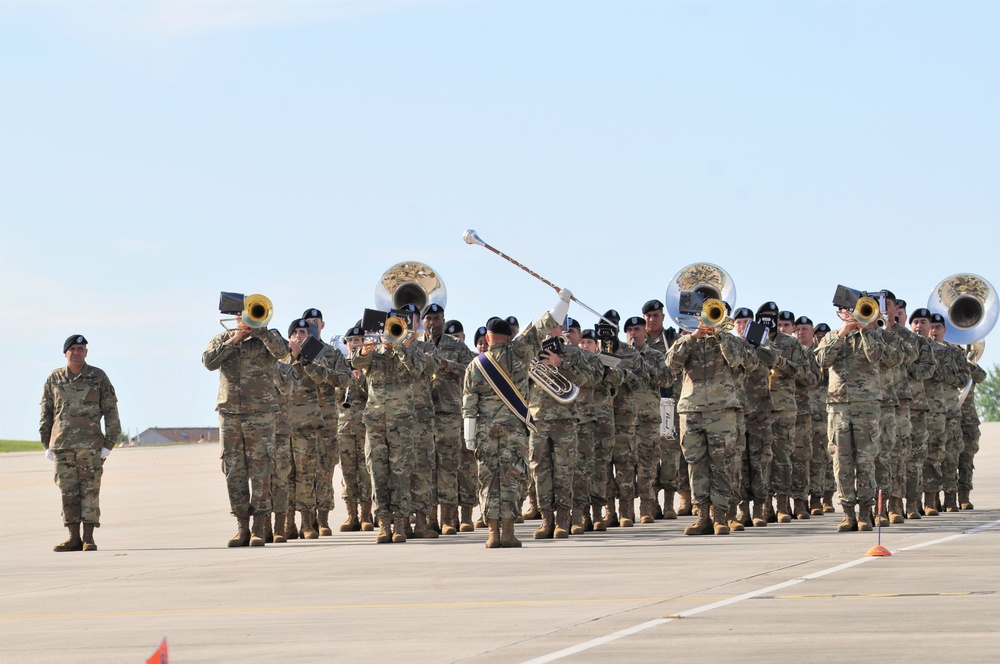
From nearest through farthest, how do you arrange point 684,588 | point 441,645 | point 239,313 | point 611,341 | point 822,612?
point 441,645 → point 822,612 → point 684,588 → point 239,313 → point 611,341

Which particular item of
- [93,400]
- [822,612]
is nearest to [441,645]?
[822,612]

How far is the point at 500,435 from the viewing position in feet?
52.3

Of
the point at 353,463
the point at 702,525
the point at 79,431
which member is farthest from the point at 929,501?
the point at 79,431

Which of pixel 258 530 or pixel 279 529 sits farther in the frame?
pixel 279 529

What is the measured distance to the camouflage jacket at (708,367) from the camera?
1709 cm

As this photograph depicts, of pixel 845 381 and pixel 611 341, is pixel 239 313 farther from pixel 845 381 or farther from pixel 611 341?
pixel 845 381

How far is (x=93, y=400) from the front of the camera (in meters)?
18.2

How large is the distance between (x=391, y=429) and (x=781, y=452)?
5369mm

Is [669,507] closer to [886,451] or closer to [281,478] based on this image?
[886,451]

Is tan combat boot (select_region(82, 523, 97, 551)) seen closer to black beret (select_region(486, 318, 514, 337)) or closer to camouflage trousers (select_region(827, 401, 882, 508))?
black beret (select_region(486, 318, 514, 337))

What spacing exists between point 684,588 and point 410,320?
695 centimetres

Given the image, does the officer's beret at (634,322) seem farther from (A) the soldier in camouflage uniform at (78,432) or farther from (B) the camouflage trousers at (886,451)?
(A) the soldier in camouflage uniform at (78,432)

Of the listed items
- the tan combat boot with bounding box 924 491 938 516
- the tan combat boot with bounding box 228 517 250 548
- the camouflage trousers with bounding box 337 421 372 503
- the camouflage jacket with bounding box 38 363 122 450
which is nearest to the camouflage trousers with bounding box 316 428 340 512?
the camouflage trousers with bounding box 337 421 372 503

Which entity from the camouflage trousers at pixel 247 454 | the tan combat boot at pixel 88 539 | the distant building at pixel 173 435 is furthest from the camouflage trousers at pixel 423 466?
the distant building at pixel 173 435
